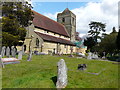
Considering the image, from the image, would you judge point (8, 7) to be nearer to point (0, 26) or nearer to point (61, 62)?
point (0, 26)

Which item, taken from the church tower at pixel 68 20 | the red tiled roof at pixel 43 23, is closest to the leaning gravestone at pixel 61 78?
the red tiled roof at pixel 43 23

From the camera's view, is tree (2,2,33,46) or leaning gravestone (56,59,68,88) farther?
tree (2,2,33,46)

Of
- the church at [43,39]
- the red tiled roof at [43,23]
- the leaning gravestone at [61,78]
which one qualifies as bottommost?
the leaning gravestone at [61,78]

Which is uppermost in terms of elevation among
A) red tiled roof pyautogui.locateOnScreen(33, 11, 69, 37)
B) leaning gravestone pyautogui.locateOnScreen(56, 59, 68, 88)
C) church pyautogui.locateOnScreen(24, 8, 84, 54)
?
red tiled roof pyautogui.locateOnScreen(33, 11, 69, 37)

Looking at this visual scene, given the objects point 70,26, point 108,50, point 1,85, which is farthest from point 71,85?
point 70,26

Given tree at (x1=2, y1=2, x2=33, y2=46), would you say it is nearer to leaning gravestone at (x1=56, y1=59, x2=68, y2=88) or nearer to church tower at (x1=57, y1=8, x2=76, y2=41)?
leaning gravestone at (x1=56, y1=59, x2=68, y2=88)

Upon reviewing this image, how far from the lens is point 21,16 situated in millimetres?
18797

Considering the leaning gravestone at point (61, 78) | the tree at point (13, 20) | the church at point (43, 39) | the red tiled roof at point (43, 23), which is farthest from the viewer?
the red tiled roof at point (43, 23)

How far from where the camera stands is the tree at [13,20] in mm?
15992

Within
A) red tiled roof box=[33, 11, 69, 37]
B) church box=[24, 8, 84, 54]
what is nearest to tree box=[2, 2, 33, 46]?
church box=[24, 8, 84, 54]

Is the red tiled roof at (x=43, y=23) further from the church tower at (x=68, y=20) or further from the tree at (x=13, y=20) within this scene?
the church tower at (x=68, y=20)

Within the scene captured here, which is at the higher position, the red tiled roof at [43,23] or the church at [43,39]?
the red tiled roof at [43,23]

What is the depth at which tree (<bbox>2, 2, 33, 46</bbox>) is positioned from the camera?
15992 mm

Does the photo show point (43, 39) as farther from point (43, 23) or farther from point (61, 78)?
point (61, 78)
